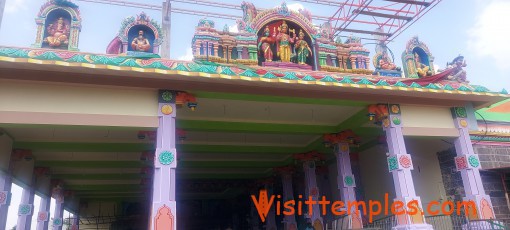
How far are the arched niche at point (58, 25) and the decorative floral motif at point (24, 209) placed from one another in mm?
6041

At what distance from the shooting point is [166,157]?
26.9 feet

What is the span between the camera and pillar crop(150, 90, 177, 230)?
768cm

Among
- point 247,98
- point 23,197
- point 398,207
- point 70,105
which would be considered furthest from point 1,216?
point 398,207

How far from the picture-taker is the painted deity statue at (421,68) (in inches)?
473

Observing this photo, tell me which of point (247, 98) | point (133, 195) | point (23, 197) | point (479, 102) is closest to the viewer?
point (247, 98)

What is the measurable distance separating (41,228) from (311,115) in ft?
36.9

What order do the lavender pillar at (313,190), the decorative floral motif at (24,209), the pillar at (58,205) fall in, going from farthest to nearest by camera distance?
the pillar at (58,205) → the lavender pillar at (313,190) → the decorative floral motif at (24,209)

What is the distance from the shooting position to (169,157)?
8.22 m

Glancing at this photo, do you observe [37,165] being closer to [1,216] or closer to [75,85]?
[1,216]

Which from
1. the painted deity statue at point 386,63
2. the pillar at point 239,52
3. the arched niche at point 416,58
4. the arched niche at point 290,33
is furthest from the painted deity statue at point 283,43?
the arched niche at point 416,58

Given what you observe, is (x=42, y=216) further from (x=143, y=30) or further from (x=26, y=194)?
(x=143, y=30)

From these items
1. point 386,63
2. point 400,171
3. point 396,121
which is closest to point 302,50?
point 386,63

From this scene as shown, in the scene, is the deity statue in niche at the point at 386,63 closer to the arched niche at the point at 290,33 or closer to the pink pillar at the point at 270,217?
the arched niche at the point at 290,33

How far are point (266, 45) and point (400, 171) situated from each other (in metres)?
5.20
